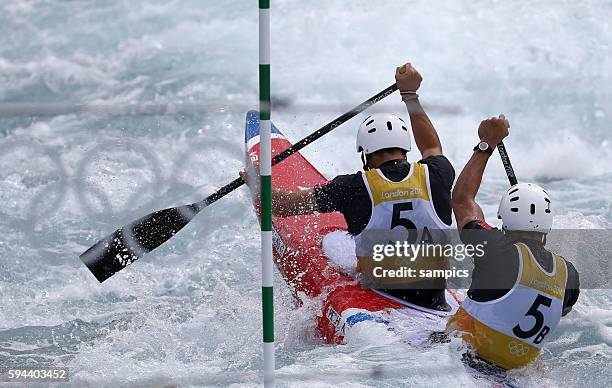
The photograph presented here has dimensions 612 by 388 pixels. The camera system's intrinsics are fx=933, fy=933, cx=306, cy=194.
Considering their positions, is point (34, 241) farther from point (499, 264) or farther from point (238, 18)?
point (238, 18)

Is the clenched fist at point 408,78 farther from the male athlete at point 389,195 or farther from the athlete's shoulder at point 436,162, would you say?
the athlete's shoulder at point 436,162

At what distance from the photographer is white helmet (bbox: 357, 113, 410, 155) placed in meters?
3.89

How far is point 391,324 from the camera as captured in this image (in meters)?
3.74

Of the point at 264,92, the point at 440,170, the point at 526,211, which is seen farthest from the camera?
the point at 440,170

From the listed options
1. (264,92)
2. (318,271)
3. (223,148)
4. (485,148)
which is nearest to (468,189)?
(485,148)

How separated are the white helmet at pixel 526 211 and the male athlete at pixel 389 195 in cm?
54

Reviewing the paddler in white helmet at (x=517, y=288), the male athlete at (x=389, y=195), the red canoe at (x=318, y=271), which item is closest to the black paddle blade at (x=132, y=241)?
the red canoe at (x=318, y=271)

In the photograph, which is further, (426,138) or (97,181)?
(97,181)

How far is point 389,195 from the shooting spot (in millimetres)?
3762

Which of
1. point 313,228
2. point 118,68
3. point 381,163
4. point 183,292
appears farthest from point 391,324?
point 118,68

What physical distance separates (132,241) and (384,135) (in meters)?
1.32

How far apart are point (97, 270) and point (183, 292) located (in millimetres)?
918

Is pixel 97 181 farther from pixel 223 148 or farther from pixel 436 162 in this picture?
pixel 436 162

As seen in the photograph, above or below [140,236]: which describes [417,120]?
above
